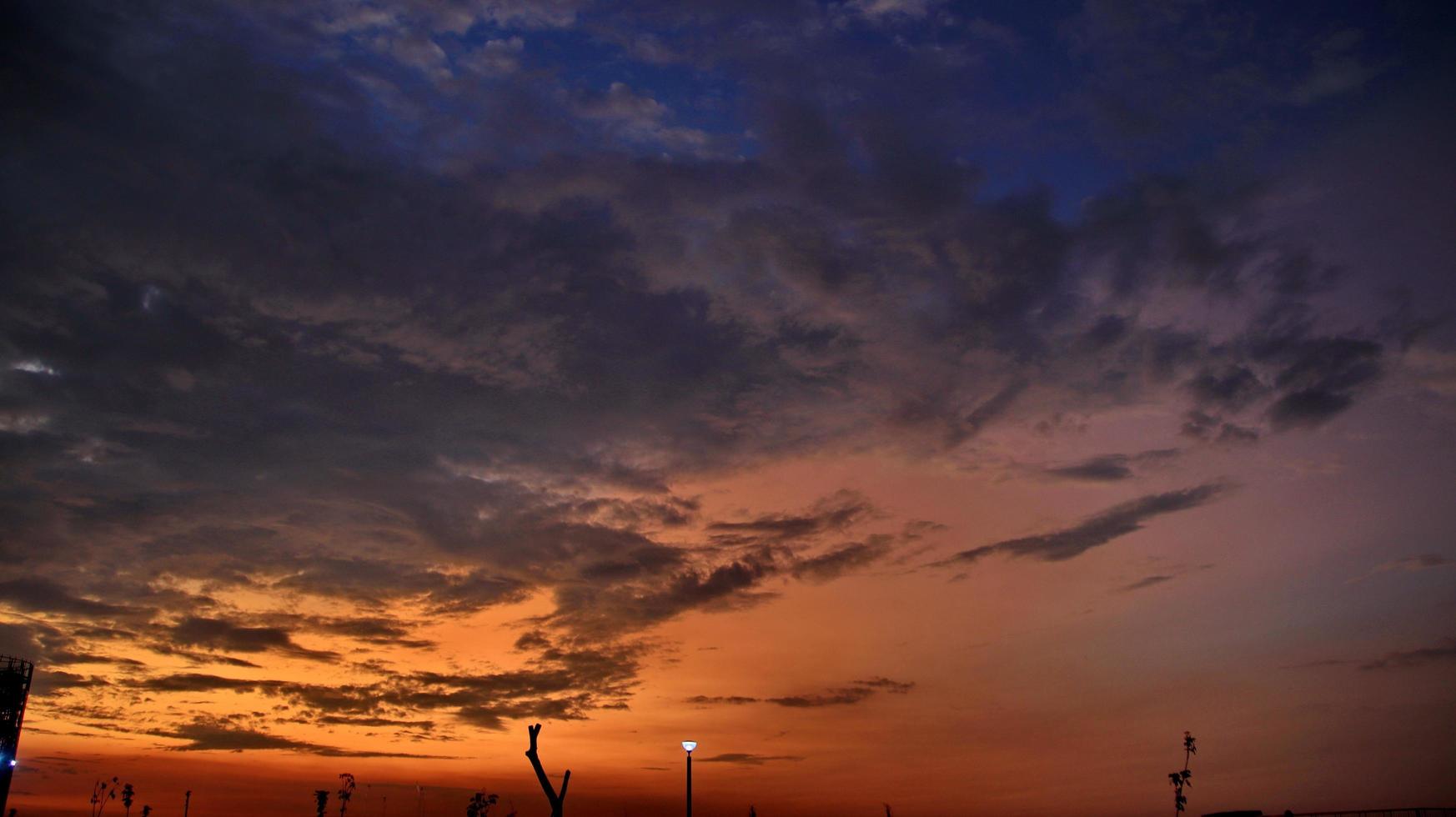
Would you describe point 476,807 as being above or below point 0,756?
below

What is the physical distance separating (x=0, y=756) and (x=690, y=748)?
182 feet

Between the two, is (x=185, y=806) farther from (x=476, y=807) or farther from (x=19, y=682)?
(x=19, y=682)

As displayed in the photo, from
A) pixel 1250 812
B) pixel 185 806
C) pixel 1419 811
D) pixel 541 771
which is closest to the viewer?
pixel 541 771

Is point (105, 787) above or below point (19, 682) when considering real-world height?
below

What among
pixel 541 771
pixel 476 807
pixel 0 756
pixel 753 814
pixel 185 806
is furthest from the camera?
pixel 476 807

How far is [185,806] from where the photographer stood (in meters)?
131

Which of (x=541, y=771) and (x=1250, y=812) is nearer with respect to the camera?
(x=541, y=771)

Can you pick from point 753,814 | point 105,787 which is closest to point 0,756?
point 753,814

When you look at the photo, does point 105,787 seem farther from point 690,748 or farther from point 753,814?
point 690,748

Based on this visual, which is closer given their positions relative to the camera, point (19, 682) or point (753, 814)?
point (19, 682)

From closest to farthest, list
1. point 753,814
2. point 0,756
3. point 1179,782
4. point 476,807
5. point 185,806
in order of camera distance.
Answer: point 0,756 < point 753,814 < point 1179,782 < point 185,806 < point 476,807

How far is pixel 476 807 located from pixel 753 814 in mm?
111004

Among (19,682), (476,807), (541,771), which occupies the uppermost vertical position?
(19,682)

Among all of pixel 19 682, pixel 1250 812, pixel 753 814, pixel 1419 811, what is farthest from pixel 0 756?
pixel 1419 811
